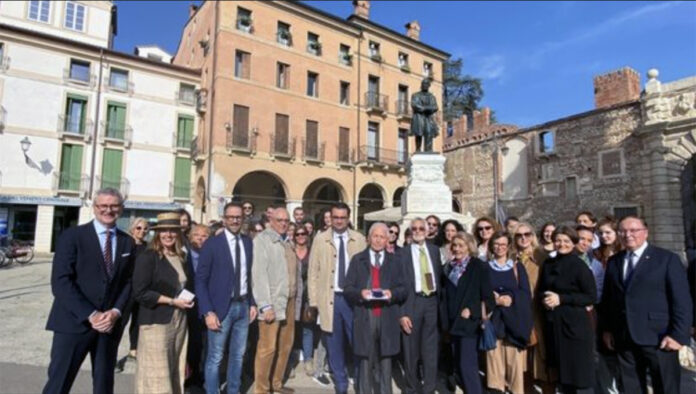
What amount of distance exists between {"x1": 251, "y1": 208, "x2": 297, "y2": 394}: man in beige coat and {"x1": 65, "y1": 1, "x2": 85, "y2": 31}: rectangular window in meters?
26.0

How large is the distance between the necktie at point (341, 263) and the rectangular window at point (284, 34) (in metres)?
19.9

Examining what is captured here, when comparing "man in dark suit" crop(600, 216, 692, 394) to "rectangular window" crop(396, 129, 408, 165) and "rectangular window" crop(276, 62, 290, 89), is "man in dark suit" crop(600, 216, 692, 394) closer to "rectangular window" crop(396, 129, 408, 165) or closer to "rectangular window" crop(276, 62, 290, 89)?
"rectangular window" crop(276, 62, 290, 89)

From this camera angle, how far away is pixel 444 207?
8953 millimetres

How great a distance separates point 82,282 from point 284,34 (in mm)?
21139

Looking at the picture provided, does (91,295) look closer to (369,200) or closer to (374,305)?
(374,305)

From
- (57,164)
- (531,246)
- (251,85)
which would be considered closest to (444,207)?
(531,246)

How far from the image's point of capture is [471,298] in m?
3.61

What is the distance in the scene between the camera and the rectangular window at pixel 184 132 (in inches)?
888

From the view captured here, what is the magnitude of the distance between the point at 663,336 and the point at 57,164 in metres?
24.0

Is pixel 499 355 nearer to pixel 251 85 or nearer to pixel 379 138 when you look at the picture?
pixel 251 85

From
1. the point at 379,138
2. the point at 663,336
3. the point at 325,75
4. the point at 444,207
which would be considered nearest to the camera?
the point at 663,336

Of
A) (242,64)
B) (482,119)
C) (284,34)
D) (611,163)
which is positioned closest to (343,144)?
(284,34)

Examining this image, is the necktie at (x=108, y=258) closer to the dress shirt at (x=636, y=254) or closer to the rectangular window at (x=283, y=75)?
the dress shirt at (x=636, y=254)

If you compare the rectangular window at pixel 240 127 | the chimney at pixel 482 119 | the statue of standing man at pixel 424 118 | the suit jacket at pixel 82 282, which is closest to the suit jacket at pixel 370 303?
the suit jacket at pixel 82 282
